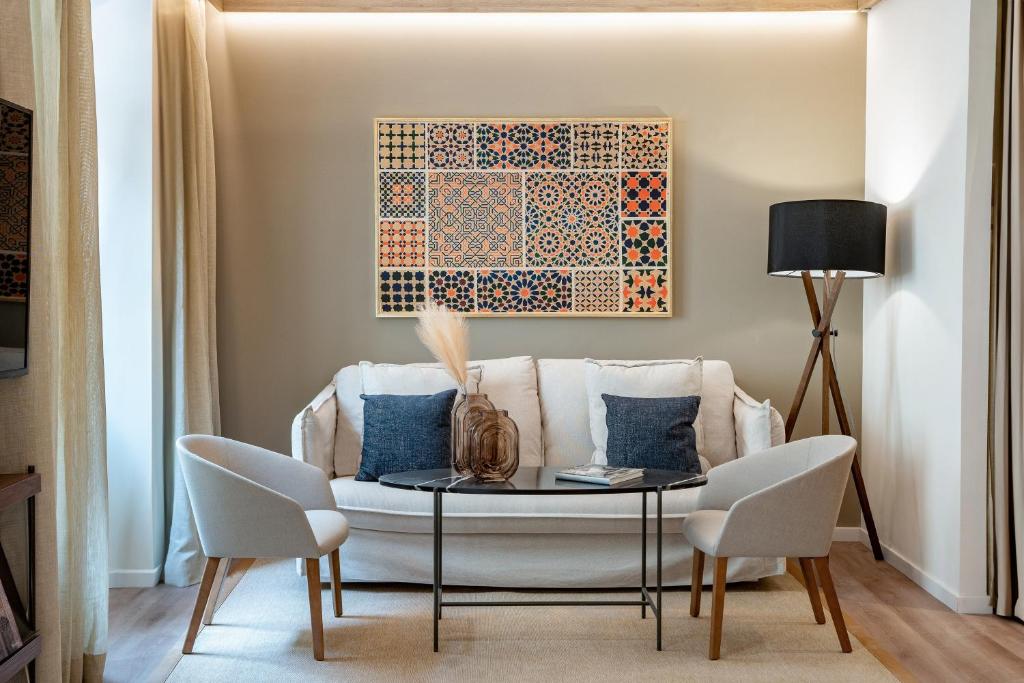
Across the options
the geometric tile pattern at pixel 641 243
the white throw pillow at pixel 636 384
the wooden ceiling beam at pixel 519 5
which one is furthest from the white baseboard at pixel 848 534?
the wooden ceiling beam at pixel 519 5

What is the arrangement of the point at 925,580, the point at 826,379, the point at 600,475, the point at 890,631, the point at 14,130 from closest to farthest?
the point at 14,130
the point at 600,475
the point at 890,631
the point at 925,580
the point at 826,379

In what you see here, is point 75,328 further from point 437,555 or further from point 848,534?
point 848,534

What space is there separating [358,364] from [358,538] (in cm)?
105

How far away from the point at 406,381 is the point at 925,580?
2.41 metres

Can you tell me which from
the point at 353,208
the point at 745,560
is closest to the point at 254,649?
the point at 745,560

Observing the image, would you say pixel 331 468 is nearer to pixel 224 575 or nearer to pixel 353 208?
pixel 224 575

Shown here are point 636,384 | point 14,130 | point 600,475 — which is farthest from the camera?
point 636,384

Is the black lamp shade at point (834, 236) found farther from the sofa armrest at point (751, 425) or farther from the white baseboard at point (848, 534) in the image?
the white baseboard at point (848, 534)

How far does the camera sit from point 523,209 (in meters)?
4.34

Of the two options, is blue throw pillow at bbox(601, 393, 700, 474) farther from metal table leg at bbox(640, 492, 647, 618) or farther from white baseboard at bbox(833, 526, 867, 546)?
white baseboard at bbox(833, 526, 867, 546)

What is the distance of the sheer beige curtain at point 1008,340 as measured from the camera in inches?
125

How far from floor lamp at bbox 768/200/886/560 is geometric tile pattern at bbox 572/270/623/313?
0.78m

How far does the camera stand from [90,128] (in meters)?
2.71

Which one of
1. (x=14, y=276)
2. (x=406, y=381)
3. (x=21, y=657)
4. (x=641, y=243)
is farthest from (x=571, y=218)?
(x=21, y=657)
